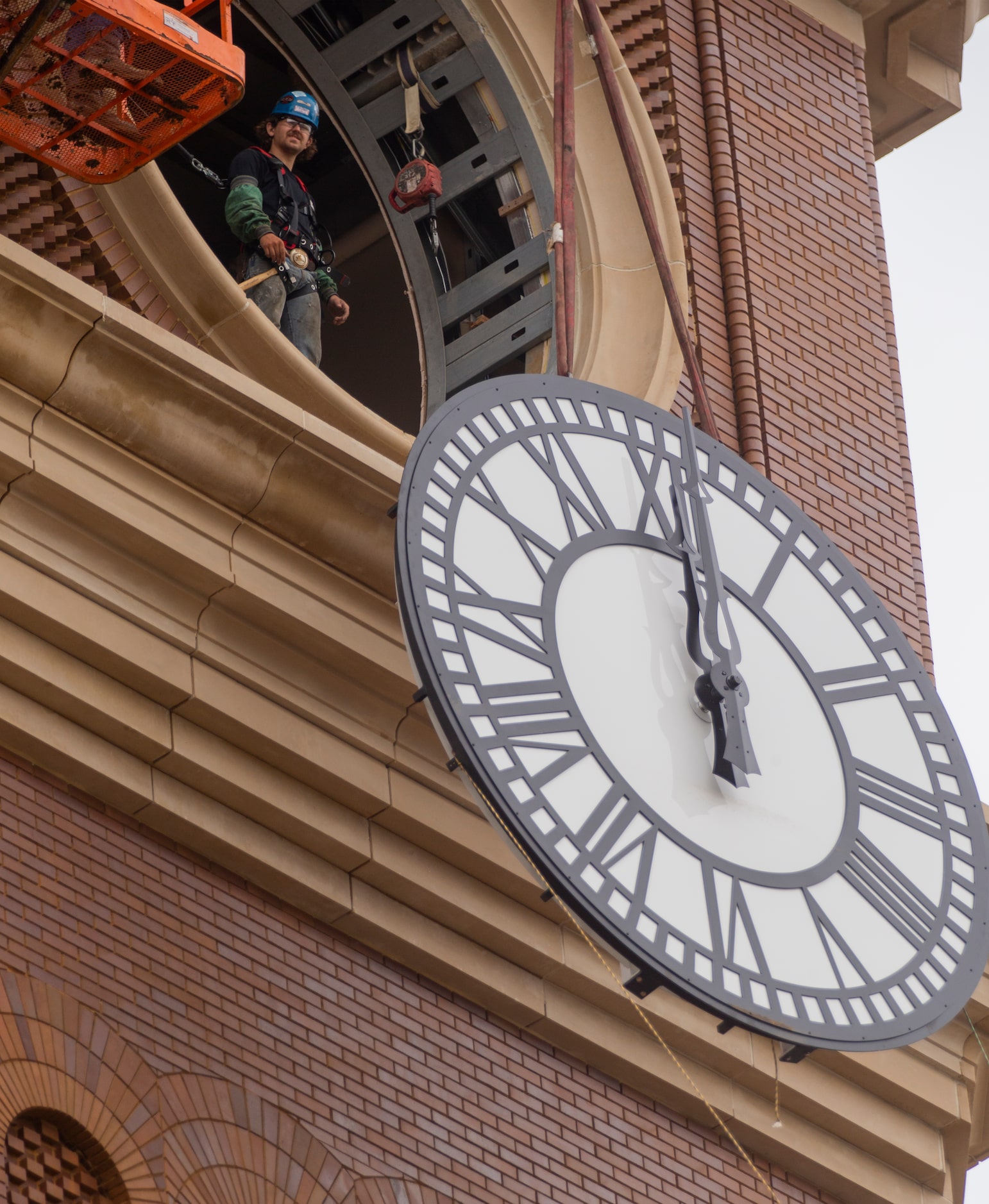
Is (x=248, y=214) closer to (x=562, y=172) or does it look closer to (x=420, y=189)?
(x=420, y=189)

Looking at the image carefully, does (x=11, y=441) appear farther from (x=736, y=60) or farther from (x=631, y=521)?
(x=736, y=60)

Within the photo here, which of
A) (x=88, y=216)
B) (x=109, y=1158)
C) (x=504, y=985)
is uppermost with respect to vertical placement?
A: (x=88, y=216)

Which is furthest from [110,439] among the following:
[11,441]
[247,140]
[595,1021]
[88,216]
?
[247,140]

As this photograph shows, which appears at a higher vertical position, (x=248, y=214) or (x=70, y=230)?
(x=248, y=214)

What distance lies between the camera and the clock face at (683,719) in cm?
784

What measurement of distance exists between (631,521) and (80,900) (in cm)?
204

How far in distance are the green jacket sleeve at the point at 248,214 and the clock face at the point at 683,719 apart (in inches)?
91.0

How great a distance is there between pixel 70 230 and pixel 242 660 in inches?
66.8

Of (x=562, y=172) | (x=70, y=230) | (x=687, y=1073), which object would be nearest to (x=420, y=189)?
(x=562, y=172)

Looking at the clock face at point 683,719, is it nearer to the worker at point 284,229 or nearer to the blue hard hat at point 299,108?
the worker at point 284,229

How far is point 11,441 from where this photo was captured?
873 centimetres

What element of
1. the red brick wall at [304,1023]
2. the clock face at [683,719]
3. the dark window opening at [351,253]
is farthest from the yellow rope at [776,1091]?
the dark window opening at [351,253]

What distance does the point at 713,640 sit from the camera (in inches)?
340

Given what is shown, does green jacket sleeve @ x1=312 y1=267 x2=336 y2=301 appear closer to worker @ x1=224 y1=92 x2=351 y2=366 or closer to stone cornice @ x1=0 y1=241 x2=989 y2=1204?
worker @ x1=224 y1=92 x2=351 y2=366
